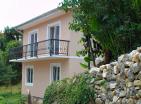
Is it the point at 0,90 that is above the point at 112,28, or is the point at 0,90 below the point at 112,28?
below

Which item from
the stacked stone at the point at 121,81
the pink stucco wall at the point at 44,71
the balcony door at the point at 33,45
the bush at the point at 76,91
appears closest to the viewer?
the stacked stone at the point at 121,81

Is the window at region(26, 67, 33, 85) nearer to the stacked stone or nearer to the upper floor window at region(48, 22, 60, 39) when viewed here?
the upper floor window at region(48, 22, 60, 39)

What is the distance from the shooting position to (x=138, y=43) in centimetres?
1368

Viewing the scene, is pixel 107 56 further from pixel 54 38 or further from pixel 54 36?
pixel 54 36

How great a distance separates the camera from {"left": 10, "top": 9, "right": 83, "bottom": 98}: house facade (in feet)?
88.2

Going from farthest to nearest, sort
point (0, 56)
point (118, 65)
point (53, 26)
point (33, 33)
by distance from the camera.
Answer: point (0, 56)
point (33, 33)
point (53, 26)
point (118, 65)

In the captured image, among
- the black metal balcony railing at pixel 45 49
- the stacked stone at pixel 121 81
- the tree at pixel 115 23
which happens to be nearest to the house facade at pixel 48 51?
the black metal balcony railing at pixel 45 49

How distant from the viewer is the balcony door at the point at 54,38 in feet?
88.1

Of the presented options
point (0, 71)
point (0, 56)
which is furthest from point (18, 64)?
point (0, 71)

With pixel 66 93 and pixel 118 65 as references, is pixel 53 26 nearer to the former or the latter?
pixel 66 93

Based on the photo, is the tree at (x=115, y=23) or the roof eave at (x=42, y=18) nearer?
the tree at (x=115, y=23)

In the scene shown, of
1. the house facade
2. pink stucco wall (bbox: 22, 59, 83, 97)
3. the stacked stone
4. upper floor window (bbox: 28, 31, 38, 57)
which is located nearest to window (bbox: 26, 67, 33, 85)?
the house facade

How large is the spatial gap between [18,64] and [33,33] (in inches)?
622

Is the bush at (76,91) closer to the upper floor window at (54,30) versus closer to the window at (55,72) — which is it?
the window at (55,72)
